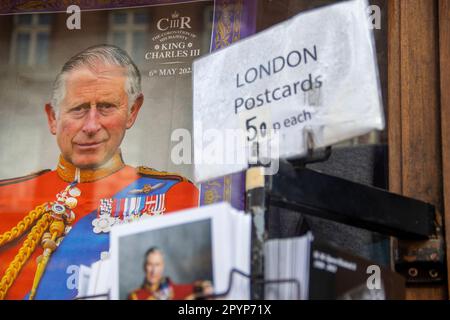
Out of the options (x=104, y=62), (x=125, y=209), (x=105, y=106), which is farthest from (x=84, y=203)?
(x=104, y=62)

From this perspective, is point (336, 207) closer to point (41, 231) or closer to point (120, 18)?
point (41, 231)

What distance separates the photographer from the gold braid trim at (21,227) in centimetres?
302

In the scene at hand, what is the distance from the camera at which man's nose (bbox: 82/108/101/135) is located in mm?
3143

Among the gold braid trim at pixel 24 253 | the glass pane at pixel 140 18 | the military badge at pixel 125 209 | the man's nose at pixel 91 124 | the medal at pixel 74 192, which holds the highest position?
the glass pane at pixel 140 18

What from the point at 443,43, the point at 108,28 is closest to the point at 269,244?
the point at 443,43

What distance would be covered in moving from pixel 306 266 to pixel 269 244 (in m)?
0.11

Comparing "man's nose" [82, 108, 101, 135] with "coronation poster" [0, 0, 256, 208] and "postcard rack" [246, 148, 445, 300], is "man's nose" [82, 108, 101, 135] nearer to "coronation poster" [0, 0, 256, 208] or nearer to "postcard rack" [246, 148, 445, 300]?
"coronation poster" [0, 0, 256, 208]

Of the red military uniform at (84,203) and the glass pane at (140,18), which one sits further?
the glass pane at (140,18)

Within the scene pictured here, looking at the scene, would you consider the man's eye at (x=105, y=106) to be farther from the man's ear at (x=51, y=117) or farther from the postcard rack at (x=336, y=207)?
the postcard rack at (x=336, y=207)

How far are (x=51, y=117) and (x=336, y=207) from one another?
57.2 inches

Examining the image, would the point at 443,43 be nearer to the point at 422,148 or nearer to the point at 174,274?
the point at 422,148

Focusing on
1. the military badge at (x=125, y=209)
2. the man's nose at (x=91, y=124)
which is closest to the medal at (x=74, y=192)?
the military badge at (x=125, y=209)

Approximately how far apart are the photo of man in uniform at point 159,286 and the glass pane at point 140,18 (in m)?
1.67

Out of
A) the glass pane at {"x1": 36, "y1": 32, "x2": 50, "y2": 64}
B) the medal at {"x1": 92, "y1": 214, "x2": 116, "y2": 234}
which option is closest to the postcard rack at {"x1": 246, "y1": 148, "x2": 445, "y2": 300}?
the medal at {"x1": 92, "y1": 214, "x2": 116, "y2": 234}
